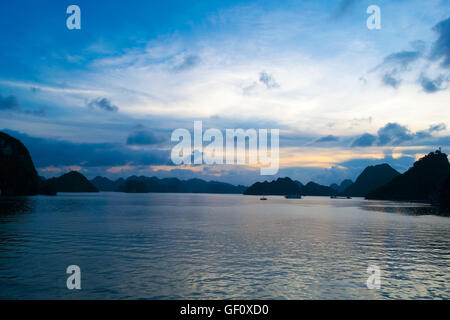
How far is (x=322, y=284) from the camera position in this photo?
84.6 ft

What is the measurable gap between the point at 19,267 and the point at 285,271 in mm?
24551

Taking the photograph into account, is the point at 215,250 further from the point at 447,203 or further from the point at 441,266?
the point at 447,203

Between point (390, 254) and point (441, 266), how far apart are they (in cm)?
728

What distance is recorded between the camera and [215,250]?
4122cm
